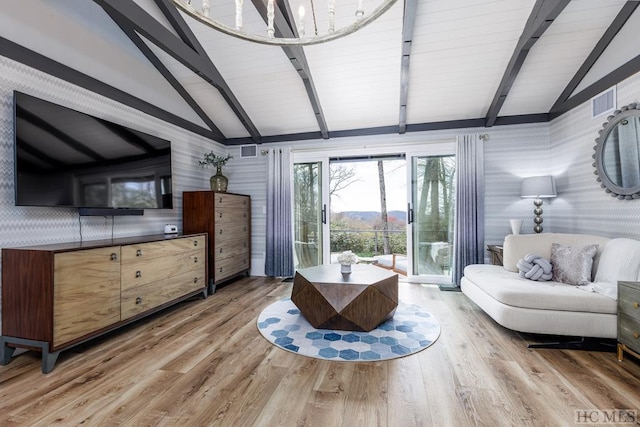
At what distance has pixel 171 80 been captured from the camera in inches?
150

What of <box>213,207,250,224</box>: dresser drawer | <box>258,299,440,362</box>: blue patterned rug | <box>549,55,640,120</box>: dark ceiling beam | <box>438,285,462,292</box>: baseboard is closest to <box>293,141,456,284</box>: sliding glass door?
<box>438,285,462,292</box>: baseboard

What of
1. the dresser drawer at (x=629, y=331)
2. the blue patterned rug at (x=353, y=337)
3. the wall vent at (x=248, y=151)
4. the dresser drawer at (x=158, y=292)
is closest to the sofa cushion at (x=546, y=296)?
the dresser drawer at (x=629, y=331)

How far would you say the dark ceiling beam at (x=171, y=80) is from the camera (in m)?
3.20

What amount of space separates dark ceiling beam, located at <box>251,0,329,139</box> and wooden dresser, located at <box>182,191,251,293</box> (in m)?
1.78

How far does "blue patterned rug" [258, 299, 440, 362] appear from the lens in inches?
89.8

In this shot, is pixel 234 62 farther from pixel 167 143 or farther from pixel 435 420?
pixel 435 420

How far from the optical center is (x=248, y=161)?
5184mm

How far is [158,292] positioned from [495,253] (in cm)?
414

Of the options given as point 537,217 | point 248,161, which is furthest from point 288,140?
point 537,217

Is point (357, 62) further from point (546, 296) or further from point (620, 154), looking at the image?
point (546, 296)

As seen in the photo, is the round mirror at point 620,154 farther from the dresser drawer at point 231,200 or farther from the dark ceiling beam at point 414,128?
the dresser drawer at point 231,200

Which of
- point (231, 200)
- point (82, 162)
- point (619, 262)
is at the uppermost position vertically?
point (82, 162)

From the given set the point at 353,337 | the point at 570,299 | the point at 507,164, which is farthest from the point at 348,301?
the point at 507,164

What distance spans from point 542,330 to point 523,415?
1.11m
